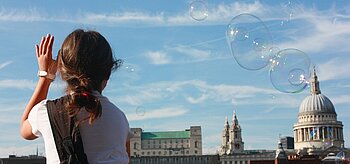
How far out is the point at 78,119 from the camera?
2787mm

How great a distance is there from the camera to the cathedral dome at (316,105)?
121 m

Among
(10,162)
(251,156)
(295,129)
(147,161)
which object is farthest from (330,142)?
(10,162)

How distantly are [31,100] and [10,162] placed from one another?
2395 inches

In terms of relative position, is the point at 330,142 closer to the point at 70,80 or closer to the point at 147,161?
the point at 147,161

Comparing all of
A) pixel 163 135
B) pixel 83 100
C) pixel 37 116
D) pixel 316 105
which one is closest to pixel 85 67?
pixel 83 100

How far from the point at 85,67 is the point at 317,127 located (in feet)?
387

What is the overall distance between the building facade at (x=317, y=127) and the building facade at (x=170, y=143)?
32058 mm

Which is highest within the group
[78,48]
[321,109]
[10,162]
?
[321,109]

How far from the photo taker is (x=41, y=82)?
10.1ft

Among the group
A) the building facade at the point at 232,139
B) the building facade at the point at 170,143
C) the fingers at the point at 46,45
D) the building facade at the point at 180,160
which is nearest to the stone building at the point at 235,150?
the building facade at the point at 232,139

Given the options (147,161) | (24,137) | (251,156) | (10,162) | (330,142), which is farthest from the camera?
(251,156)

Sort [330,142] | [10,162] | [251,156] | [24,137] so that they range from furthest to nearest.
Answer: [251,156] < [330,142] < [10,162] < [24,137]

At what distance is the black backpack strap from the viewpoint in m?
2.71

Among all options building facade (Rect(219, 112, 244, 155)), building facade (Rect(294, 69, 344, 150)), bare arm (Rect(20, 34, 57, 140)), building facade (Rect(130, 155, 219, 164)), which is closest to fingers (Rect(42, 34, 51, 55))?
bare arm (Rect(20, 34, 57, 140))
